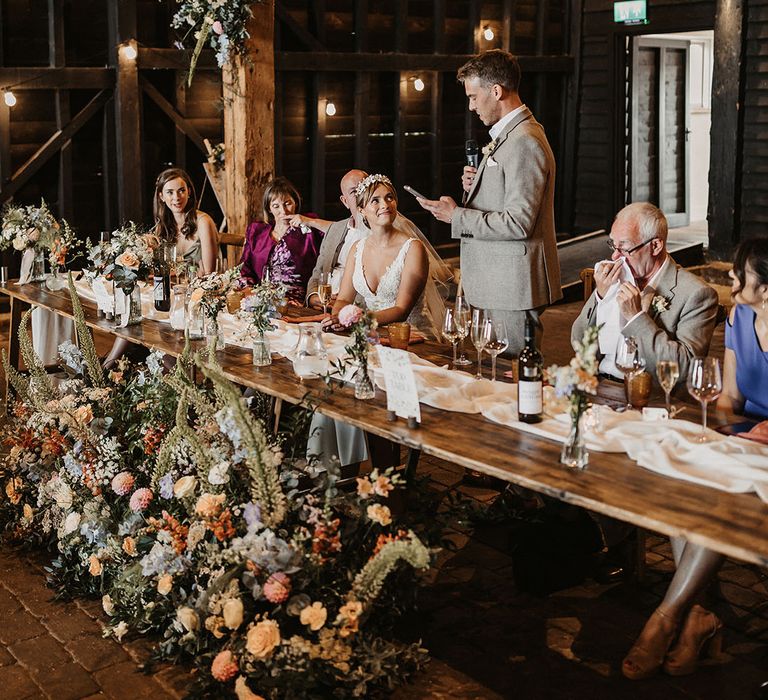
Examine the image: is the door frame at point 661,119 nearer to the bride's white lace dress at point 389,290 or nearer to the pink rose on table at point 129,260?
the bride's white lace dress at point 389,290

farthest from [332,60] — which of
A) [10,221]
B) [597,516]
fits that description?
[597,516]

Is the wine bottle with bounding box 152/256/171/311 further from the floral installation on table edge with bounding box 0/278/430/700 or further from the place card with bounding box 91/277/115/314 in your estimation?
the floral installation on table edge with bounding box 0/278/430/700

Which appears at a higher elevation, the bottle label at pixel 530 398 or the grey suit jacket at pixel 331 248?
the grey suit jacket at pixel 331 248

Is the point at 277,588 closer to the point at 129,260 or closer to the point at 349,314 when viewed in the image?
the point at 349,314

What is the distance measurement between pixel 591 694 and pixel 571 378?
1.03 m

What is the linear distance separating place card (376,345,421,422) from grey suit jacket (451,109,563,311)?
1428mm

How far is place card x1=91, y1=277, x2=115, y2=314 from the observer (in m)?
4.90

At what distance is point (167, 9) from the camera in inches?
338

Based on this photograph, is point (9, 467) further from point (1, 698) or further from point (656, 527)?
point (656, 527)

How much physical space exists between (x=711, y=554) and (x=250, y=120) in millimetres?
4199

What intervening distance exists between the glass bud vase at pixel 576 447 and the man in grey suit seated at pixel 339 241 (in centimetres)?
286

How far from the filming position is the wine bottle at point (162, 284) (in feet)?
16.0

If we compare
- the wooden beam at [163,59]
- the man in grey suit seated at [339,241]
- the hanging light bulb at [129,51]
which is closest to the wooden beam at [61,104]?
the hanging light bulb at [129,51]

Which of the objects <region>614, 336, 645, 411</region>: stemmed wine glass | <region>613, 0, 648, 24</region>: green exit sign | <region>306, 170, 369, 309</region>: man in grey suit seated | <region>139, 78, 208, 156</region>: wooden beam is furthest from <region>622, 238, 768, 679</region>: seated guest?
<region>613, 0, 648, 24</region>: green exit sign
